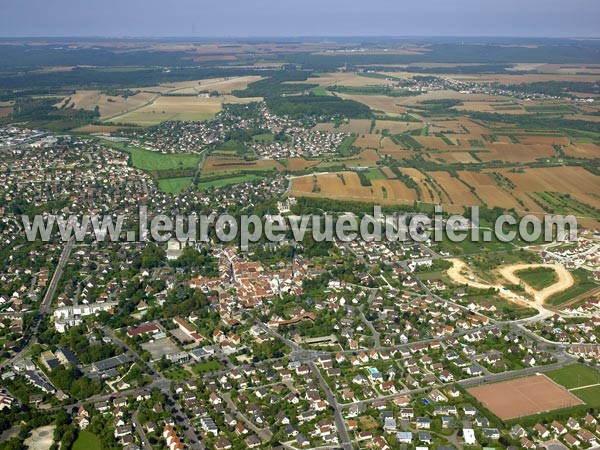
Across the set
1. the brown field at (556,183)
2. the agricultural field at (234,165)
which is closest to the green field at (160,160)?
the agricultural field at (234,165)

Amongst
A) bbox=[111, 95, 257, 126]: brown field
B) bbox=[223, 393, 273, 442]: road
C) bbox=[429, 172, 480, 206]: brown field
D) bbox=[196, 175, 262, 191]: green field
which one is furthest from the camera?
bbox=[111, 95, 257, 126]: brown field

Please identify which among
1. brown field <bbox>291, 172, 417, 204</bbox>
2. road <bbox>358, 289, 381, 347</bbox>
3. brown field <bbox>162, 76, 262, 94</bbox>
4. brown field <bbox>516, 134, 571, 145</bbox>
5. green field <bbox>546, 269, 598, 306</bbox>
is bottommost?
road <bbox>358, 289, 381, 347</bbox>

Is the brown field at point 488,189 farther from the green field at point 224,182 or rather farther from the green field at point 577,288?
the green field at point 224,182

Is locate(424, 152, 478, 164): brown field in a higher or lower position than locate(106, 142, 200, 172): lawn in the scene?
higher

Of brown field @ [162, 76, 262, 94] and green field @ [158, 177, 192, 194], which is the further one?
brown field @ [162, 76, 262, 94]

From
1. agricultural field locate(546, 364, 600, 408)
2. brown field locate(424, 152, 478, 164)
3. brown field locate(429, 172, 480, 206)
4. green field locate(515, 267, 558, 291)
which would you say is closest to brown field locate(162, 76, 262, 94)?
brown field locate(424, 152, 478, 164)

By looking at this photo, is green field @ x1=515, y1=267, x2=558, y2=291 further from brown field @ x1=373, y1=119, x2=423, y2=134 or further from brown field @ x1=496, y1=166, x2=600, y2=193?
brown field @ x1=373, y1=119, x2=423, y2=134

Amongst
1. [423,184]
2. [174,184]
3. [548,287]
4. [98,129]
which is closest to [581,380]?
[548,287]
